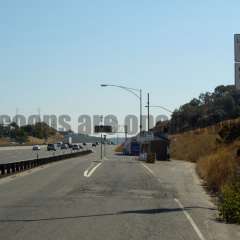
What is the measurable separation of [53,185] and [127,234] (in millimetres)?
16682

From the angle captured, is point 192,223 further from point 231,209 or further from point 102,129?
point 102,129

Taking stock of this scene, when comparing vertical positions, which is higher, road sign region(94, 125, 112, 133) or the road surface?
road sign region(94, 125, 112, 133)

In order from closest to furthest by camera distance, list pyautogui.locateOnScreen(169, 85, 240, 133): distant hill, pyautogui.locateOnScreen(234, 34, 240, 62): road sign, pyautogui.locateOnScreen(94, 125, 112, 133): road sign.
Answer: pyautogui.locateOnScreen(234, 34, 240, 62): road sign < pyautogui.locateOnScreen(94, 125, 112, 133): road sign < pyautogui.locateOnScreen(169, 85, 240, 133): distant hill

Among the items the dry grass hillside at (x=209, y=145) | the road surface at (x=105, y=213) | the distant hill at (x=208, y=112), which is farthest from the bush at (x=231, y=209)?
the distant hill at (x=208, y=112)

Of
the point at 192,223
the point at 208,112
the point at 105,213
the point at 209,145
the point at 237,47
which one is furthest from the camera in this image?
the point at 208,112

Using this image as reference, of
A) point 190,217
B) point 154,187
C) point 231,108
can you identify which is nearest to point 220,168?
point 154,187

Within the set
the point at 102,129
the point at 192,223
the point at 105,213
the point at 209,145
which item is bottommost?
the point at 192,223

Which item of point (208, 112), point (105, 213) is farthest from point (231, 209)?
point (208, 112)

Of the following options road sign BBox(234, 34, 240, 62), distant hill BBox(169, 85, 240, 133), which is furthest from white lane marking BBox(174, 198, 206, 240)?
distant hill BBox(169, 85, 240, 133)

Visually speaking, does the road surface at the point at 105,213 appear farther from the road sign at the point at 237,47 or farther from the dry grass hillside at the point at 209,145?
the dry grass hillside at the point at 209,145

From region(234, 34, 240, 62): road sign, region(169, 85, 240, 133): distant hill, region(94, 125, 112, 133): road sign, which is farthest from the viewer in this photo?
region(169, 85, 240, 133): distant hill

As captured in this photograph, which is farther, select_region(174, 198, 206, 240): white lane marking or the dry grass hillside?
the dry grass hillside

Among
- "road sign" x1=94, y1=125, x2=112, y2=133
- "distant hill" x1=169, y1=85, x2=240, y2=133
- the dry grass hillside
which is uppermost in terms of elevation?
"distant hill" x1=169, y1=85, x2=240, y2=133

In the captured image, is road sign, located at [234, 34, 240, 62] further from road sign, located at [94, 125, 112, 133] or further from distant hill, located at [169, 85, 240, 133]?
distant hill, located at [169, 85, 240, 133]
